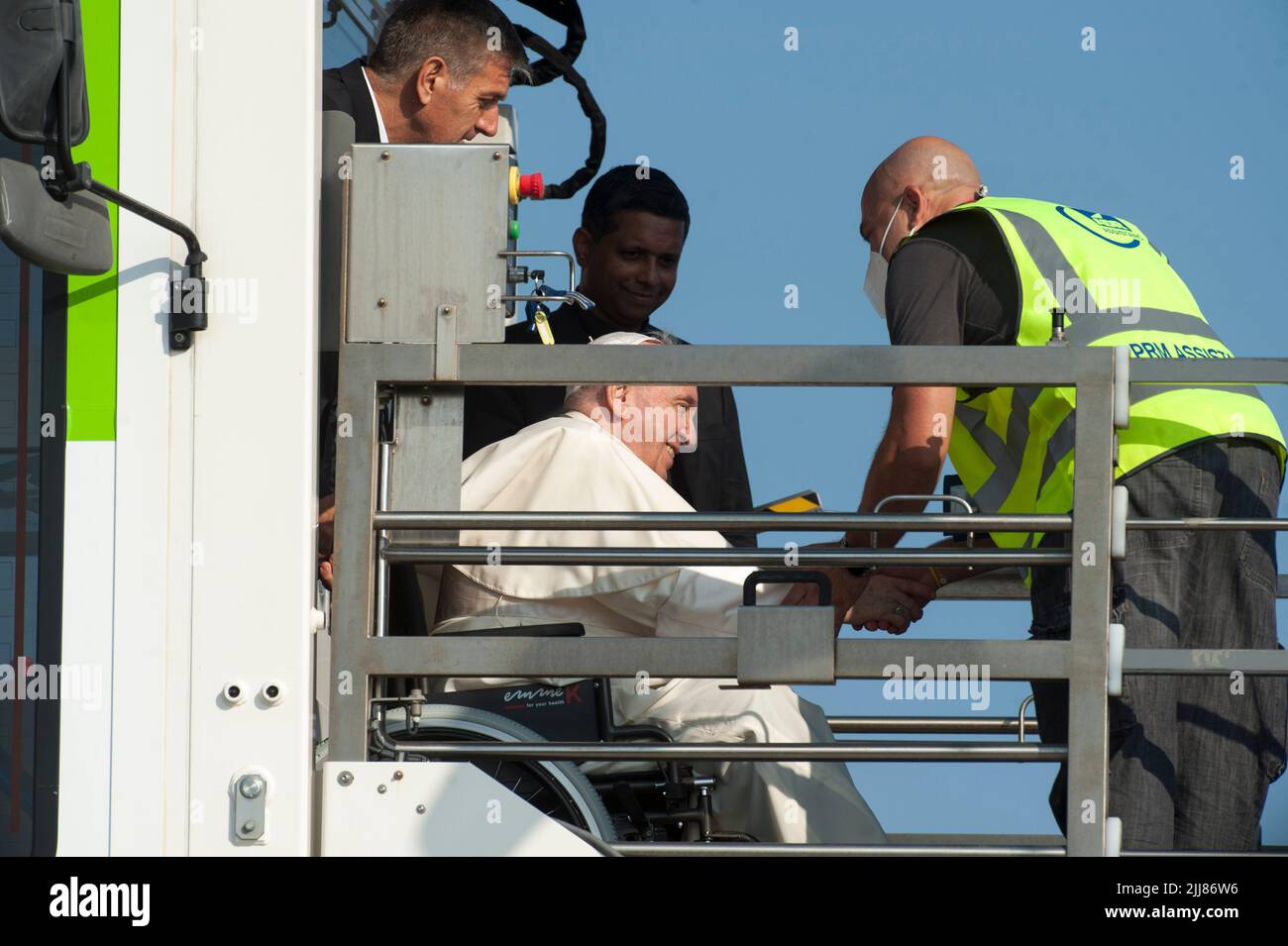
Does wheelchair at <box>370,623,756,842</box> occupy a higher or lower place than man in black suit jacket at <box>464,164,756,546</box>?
lower

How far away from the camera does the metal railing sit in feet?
7.00

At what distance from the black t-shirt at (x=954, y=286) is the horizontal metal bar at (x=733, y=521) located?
2.92 feet

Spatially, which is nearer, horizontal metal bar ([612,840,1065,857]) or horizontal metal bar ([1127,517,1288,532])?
horizontal metal bar ([612,840,1065,857])

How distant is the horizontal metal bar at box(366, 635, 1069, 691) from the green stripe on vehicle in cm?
46

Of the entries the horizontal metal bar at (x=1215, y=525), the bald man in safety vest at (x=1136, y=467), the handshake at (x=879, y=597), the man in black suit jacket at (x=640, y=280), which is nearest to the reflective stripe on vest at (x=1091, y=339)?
the bald man in safety vest at (x=1136, y=467)

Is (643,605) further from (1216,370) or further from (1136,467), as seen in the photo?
(1216,370)

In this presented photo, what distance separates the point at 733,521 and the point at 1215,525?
73 cm

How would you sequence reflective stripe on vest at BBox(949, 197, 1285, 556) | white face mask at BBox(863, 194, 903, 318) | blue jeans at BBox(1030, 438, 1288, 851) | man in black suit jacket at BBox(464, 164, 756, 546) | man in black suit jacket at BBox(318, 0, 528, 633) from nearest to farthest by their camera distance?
blue jeans at BBox(1030, 438, 1288, 851) → reflective stripe on vest at BBox(949, 197, 1285, 556) → white face mask at BBox(863, 194, 903, 318) → man in black suit jacket at BBox(318, 0, 528, 633) → man in black suit jacket at BBox(464, 164, 756, 546)

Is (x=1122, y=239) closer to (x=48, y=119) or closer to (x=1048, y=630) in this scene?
(x=1048, y=630)

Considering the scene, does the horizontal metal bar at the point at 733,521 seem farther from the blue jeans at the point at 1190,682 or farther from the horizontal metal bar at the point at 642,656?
the blue jeans at the point at 1190,682

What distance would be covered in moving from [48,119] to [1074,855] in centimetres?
153

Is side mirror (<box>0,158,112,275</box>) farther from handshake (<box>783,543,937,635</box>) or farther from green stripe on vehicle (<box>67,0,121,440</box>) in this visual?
handshake (<box>783,543,937,635</box>)

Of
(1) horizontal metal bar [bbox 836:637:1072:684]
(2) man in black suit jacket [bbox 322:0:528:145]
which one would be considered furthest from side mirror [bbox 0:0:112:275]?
(2) man in black suit jacket [bbox 322:0:528:145]

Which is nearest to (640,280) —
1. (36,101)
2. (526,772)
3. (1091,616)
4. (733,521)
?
(526,772)
